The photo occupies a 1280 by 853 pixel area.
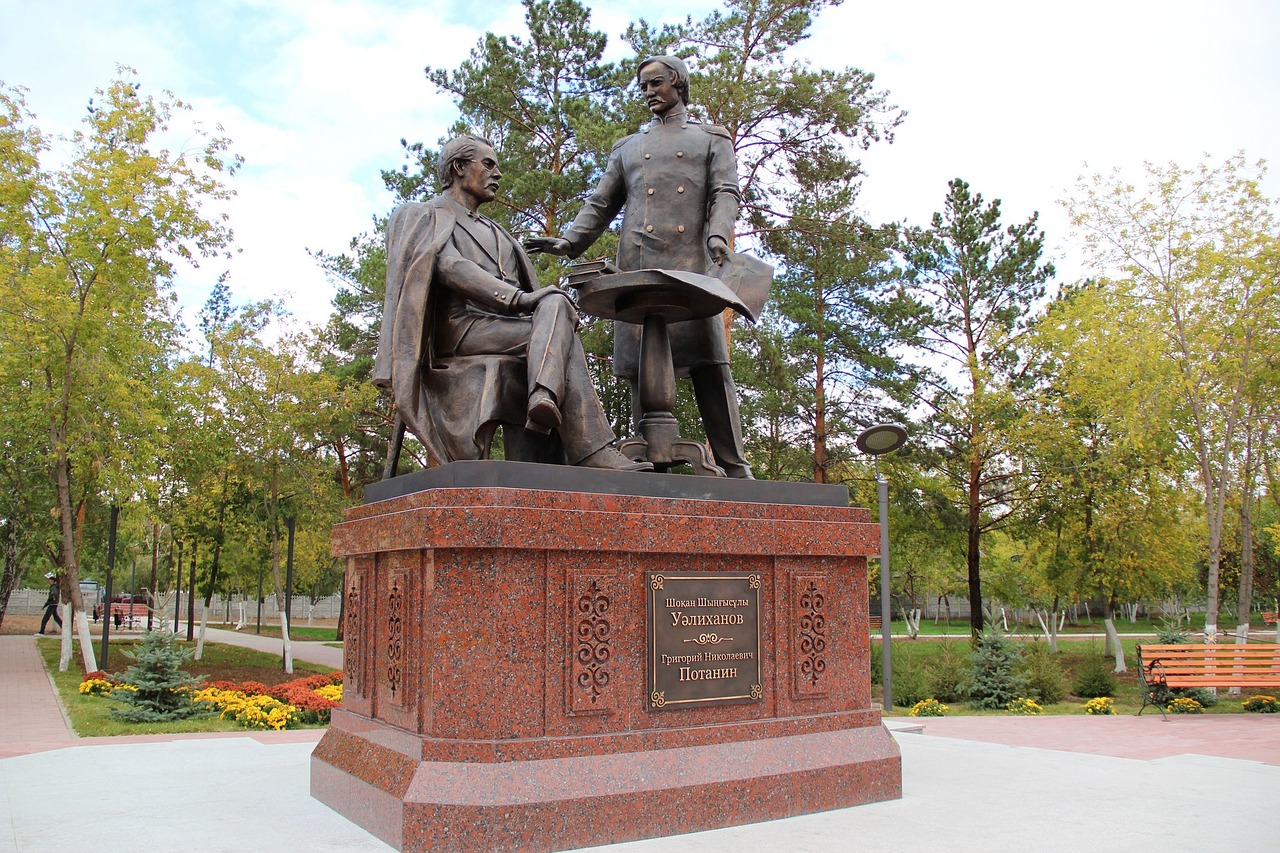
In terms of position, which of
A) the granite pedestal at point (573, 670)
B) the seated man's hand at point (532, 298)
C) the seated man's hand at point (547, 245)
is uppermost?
the seated man's hand at point (547, 245)

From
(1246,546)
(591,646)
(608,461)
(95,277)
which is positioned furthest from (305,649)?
(591,646)

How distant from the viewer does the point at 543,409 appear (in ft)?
16.0

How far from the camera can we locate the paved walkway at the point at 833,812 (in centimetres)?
423

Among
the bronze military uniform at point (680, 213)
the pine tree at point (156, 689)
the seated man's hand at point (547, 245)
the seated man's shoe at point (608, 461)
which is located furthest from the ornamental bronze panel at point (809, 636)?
the pine tree at point (156, 689)

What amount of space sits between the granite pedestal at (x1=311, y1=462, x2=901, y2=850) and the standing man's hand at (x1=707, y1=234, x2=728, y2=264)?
144 centimetres

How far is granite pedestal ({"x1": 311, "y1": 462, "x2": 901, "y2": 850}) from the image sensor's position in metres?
4.19

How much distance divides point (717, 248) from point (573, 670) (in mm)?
2677

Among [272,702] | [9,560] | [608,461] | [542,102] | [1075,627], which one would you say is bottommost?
[1075,627]

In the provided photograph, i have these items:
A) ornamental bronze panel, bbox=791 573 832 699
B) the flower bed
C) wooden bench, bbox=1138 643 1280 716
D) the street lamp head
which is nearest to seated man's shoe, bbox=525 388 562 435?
ornamental bronze panel, bbox=791 573 832 699

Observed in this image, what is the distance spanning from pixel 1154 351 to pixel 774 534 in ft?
58.0

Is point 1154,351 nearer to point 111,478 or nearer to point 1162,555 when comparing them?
point 1162,555

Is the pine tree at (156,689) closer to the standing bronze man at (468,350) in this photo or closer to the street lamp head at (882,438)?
the standing bronze man at (468,350)

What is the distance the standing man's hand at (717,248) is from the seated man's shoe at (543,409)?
1.51 m

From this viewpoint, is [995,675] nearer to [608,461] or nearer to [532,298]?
[608,461]
